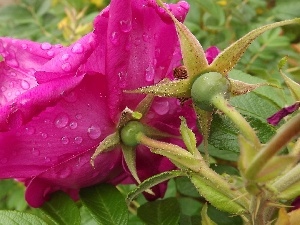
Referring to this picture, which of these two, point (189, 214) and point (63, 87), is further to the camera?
point (189, 214)

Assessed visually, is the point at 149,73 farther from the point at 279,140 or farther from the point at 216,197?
the point at 279,140

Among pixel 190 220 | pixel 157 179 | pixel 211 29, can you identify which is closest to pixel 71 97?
pixel 157 179

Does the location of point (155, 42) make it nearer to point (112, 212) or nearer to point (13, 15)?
point (112, 212)

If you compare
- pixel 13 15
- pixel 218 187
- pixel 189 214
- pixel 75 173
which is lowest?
pixel 13 15

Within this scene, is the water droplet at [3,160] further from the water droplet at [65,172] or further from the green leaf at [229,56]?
the green leaf at [229,56]

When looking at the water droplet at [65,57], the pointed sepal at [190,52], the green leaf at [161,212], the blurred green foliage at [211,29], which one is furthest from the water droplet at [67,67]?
the blurred green foliage at [211,29]

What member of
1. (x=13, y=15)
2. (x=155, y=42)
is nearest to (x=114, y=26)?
(x=155, y=42)
